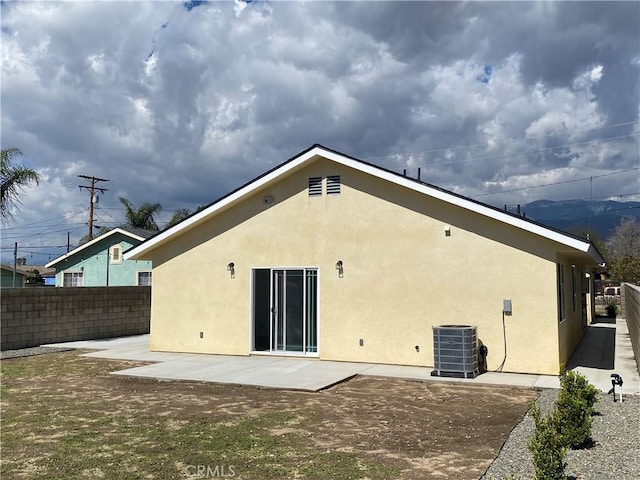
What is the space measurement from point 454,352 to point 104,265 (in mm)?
23736

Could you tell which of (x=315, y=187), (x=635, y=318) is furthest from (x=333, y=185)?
(x=635, y=318)

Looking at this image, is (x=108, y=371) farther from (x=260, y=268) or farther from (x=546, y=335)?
(x=546, y=335)

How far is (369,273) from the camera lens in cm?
1294

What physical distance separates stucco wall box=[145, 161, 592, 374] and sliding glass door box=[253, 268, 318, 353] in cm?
24

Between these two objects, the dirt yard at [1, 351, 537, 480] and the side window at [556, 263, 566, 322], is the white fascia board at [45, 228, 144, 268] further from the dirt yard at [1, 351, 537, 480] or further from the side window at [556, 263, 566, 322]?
the side window at [556, 263, 566, 322]

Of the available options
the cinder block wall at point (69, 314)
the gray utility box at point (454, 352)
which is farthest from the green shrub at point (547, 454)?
the cinder block wall at point (69, 314)

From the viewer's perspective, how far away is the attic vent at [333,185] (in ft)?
44.2

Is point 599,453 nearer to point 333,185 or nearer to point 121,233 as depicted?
point 333,185

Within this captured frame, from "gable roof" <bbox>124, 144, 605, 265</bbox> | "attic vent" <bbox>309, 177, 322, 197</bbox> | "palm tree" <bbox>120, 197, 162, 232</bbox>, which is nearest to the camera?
"gable roof" <bbox>124, 144, 605, 265</bbox>

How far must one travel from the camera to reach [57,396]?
9320 mm

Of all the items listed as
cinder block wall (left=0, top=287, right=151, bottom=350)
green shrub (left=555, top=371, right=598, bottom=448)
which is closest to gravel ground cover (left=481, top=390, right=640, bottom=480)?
green shrub (left=555, top=371, right=598, bottom=448)

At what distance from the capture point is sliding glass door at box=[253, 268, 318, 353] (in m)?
13.5

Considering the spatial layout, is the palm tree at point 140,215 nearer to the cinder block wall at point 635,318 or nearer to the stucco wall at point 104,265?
the stucco wall at point 104,265

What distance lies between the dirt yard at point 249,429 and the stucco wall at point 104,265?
59.5 feet
